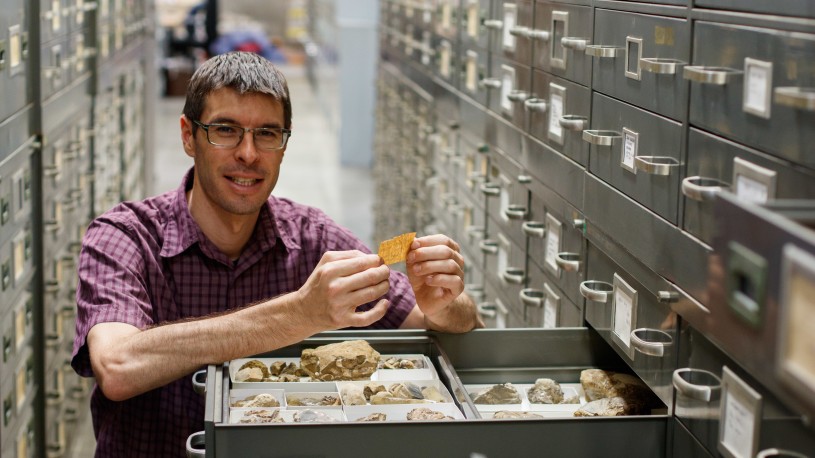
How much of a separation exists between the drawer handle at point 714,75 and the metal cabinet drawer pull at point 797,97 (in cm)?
19

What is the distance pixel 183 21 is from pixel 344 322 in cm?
1872

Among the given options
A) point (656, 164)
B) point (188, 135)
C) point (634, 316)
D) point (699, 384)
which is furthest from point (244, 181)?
point (699, 384)

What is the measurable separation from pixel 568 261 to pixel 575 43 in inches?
20.1

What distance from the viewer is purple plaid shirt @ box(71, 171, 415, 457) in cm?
252

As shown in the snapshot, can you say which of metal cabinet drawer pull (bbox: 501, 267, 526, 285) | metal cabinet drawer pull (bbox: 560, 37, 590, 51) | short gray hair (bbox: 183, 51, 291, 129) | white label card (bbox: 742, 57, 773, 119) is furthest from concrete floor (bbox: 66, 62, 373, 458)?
white label card (bbox: 742, 57, 773, 119)

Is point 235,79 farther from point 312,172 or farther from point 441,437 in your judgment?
point 312,172

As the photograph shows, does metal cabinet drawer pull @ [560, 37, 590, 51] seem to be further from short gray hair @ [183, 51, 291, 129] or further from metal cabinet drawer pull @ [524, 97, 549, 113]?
short gray hair @ [183, 51, 291, 129]

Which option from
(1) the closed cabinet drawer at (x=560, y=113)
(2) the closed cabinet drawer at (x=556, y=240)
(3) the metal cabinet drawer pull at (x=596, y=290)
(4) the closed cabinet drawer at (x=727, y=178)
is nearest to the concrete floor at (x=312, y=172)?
(2) the closed cabinet drawer at (x=556, y=240)

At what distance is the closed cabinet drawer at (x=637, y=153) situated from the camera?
6.27 feet

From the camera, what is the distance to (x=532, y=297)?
3.10 m

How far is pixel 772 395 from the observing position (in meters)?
1.54

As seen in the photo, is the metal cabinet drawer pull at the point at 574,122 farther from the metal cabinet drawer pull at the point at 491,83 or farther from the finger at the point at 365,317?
the metal cabinet drawer pull at the point at 491,83

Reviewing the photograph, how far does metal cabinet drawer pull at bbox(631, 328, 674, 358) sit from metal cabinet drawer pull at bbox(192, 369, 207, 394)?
0.81 meters

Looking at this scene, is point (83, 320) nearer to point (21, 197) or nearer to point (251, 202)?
point (251, 202)
